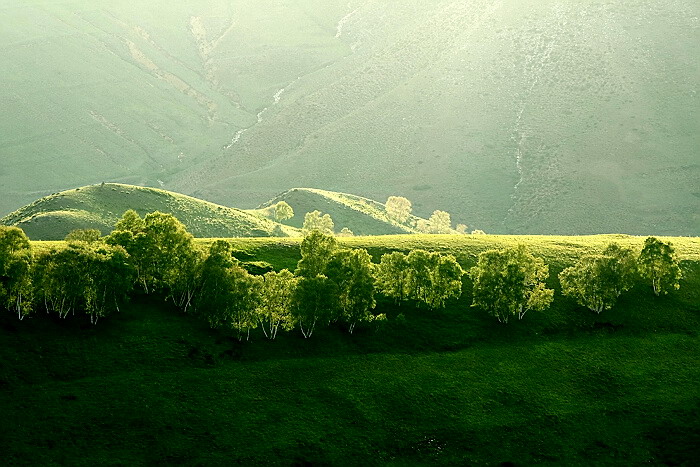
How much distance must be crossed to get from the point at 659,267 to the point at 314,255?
4540 centimetres

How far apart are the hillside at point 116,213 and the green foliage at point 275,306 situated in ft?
246

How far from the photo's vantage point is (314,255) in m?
82.7

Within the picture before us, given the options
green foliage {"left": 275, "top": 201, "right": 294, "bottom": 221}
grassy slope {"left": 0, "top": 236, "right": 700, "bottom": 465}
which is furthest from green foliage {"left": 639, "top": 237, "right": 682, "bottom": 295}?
green foliage {"left": 275, "top": 201, "right": 294, "bottom": 221}

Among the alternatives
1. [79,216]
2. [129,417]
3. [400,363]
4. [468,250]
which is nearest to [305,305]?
[400,363]

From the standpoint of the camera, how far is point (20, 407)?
59594 mm

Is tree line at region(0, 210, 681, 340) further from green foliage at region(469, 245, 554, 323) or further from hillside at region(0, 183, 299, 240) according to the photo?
hillside at region(0, 183, 299, 240)

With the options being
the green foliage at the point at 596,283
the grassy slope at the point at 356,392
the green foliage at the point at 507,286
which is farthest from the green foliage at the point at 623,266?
the green foliage at the point at 507,286

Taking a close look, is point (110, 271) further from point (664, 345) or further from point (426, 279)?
point (664, 345)

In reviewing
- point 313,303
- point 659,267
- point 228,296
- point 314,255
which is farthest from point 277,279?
point 659,267

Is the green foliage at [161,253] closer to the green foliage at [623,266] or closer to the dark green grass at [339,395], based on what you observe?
the dark green grass at [339,395]

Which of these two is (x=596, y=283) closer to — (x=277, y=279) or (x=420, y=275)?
(x=420, y=275)

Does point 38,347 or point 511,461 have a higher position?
point 38,347

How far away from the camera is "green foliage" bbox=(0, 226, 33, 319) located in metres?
69.1

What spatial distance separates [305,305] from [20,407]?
96.1 feet
